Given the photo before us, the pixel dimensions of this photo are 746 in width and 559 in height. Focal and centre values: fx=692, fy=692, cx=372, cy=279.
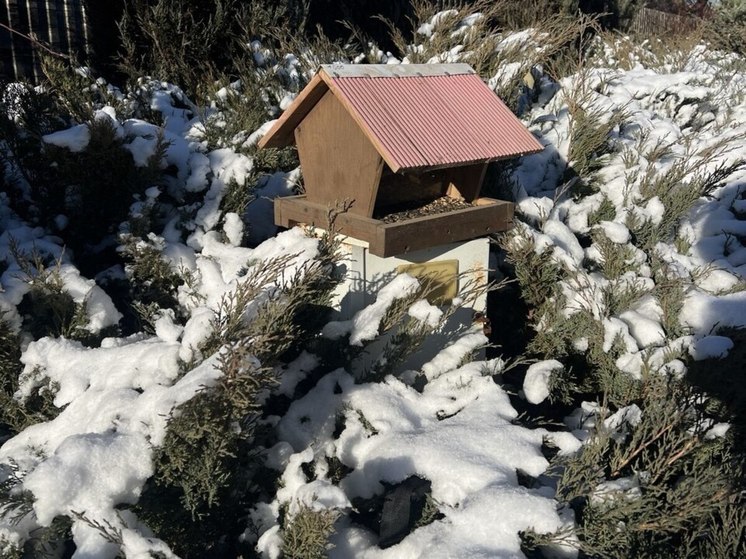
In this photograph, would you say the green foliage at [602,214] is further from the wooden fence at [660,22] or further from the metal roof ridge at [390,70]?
the wooden fence at [660,22]

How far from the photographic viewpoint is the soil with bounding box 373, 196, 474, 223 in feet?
9.31

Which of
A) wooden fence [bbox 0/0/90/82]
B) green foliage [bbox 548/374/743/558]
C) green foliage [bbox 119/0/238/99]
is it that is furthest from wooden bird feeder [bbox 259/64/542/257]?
wooden fence [bbox 0/0/90/82]

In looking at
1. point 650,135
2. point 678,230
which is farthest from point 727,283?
point 650,135

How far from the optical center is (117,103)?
3.97 metres

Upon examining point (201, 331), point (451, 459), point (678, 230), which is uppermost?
A: point (201, 331)

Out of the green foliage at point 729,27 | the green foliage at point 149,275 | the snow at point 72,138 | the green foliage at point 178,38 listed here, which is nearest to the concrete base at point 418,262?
the green foliage at point 149,275

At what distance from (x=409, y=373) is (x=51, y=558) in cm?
136

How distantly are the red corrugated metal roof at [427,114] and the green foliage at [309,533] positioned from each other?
1203 mm

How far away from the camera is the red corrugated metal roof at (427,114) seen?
2572 mm

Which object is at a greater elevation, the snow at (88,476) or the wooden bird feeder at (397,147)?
the wooden bird feeder at (397,147)

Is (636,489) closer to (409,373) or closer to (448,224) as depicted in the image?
(409,373)

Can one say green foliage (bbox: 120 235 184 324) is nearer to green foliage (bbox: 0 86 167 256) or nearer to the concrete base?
green foliage (bbox: 0 86 167 256)

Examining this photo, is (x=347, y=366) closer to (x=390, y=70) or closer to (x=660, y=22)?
(x=390, y=70)

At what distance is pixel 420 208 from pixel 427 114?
41 cm
